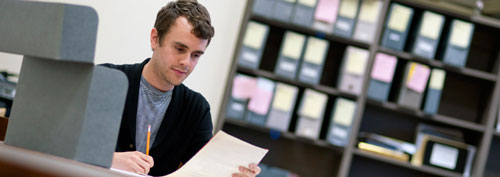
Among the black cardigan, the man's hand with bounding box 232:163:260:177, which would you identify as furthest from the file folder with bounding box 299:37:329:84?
the man's hand with bounding box 232:163:260:177

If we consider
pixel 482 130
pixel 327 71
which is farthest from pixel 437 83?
pixel 327 71

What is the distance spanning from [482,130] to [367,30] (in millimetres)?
923

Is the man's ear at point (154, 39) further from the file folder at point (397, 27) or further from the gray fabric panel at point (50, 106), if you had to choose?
the file folder at point (397, 27)

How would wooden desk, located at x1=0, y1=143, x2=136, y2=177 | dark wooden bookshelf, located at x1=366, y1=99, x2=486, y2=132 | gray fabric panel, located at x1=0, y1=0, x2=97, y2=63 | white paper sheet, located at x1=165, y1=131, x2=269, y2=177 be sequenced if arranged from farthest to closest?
dark wooden bookshelf, located at x1=366, y1=99, x2=486, y2=132
white paper sheet, located at x1=165, y1=131, x2=269, y2=177
gray fabric panel, located at x1=0, y1=0, x2=97, y2=63
wooden desk, located at x1=0, y1=143, x2=136, y2=177

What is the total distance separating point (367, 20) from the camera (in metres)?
3.44

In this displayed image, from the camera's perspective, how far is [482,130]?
11.6 feet

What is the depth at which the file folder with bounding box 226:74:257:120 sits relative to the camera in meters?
3.41

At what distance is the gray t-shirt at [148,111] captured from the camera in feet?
3.90

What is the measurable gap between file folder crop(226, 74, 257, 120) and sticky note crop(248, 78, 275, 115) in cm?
3

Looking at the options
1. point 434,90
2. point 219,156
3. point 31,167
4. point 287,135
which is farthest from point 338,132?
point 31,167

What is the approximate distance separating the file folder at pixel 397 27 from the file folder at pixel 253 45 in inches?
28.2

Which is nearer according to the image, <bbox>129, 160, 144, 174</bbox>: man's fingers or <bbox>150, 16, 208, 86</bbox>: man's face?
<bbox>129, 160, 144, 174</bbox>: man's fingers

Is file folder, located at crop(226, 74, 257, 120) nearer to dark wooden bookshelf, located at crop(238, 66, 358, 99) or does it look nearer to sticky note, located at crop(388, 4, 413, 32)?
dark wooden bookshelf, located at crop(238, 66, 358, 99)

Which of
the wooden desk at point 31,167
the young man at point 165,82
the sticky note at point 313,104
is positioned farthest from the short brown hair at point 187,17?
the sticky note at point 313,104
